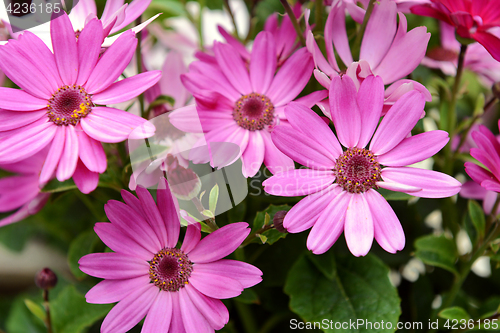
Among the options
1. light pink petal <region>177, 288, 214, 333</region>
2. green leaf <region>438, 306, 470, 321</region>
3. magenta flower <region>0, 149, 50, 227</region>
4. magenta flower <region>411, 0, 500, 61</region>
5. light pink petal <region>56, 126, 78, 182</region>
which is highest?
magenta flower <region>411, 0, 500, 61</region>

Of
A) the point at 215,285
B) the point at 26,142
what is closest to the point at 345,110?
the point at 215,285

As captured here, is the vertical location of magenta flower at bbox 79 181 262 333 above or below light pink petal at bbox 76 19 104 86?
below

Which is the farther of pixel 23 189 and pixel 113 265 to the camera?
pixel 23 189

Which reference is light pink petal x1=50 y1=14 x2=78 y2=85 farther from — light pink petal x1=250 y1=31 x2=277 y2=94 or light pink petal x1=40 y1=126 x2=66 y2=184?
light pink petal x1=250 y1=31 x2=277 y2=94

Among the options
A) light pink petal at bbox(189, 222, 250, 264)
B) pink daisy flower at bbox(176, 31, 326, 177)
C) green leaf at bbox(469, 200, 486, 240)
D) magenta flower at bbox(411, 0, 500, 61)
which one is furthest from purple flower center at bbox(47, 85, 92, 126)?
green leaf at bbox(469, 200, 486, 240)

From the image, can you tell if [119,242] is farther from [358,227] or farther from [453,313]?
[453,313]

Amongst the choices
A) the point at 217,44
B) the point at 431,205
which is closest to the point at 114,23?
the point at 217,44

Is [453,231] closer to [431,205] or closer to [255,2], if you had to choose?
[431,205]
